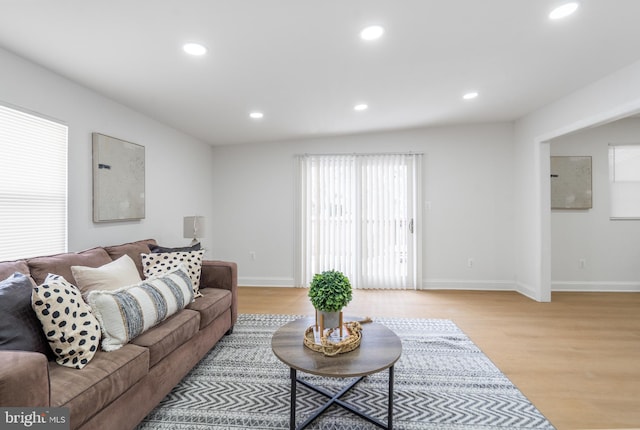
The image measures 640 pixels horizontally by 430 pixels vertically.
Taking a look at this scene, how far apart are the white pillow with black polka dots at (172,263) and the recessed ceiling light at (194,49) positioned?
1.69m

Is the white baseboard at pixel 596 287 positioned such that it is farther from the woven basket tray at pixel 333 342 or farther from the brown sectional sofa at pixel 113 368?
the brown sectional sofa at pixel 113 368

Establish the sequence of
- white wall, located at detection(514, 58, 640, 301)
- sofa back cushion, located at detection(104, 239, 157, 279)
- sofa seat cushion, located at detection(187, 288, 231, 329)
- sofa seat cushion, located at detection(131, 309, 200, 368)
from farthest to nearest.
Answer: white wall, located at detection(514, 58, 640, 301), sofa back cushion, located at detection(104, 239, 157, 279), sofa seat cushion, located at detection(187, 288, 231, 329), sofa seat cushion, located at detection(131, 309, 200, 368)

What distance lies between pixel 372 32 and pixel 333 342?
6.73 ft

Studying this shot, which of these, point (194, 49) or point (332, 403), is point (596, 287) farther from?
point (194, 49)

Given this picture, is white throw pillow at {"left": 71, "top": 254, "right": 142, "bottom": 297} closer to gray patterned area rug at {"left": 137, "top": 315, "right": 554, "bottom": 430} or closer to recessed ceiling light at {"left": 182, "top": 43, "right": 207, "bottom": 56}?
gray patterned area rug at {"left": 137, "top": 315, "right": 554, "bottom": 430}

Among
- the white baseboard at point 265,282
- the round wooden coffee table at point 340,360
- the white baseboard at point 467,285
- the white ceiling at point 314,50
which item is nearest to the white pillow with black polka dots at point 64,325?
the round wooden coffee table at point 340,360

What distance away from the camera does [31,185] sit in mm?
2295

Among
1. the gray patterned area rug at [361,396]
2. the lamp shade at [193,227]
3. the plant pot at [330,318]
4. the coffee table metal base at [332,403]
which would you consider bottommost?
the gray patterned area rug at [361,396]

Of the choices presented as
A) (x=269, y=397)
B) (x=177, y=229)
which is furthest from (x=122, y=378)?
(x=177, y=229)

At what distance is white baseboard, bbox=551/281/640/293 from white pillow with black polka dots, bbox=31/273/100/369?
5.73 meters

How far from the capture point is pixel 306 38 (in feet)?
6.98

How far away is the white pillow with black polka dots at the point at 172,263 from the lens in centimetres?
267

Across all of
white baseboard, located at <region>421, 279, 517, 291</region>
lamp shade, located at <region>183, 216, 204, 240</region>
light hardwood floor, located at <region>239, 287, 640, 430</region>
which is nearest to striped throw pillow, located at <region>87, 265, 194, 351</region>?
lamp shade, located at <region>183, 216, 204, 240</region>

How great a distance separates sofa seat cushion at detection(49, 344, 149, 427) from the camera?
133 centimetres
